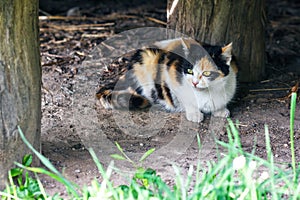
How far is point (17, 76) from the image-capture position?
9.91 ft

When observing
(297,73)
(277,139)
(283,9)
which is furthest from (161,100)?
(283,9)

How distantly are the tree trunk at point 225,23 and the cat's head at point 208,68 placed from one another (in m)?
0.53

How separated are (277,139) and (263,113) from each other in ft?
1.63

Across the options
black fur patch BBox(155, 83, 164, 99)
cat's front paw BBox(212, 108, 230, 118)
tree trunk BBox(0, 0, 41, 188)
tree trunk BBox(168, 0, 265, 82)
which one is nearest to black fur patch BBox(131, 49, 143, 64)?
black fur patch BBox(155, 83, 164, 99)

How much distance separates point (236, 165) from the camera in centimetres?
247

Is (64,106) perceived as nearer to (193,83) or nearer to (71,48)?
(193,83)

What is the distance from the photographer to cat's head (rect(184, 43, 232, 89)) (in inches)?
160

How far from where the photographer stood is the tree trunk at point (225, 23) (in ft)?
15.0

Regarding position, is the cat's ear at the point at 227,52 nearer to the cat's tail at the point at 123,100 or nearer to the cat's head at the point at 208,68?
the cat's head at the point at 208,68

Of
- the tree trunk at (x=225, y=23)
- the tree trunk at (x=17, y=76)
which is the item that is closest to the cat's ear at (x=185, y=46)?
the tree trunk at (x=225, y=23)

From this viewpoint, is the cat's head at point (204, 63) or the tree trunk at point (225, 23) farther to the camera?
the tree trunk at point (225, 23)

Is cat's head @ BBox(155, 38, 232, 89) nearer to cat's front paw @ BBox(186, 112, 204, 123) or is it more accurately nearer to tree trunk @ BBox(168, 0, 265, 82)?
cat's front paw @ BBox(186, 112, 204, 123)

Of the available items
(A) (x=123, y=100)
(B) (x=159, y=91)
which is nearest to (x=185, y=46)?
(B) (x=159, y=91)

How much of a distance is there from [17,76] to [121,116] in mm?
1321
